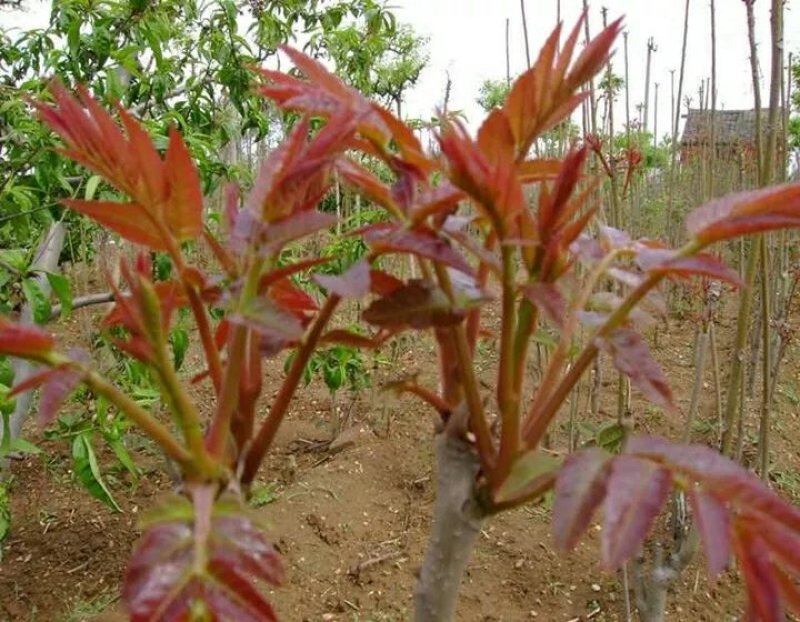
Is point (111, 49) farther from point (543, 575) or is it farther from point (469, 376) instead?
point (543, 575)

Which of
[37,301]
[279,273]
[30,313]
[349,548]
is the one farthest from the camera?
[349,548]

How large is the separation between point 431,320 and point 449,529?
0.13m

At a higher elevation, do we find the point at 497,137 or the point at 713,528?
the point at 497,137

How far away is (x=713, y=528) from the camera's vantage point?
0.29 m

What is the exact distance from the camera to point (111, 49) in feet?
5.63

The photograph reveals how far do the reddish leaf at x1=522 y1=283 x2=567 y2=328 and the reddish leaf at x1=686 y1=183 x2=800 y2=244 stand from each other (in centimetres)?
8

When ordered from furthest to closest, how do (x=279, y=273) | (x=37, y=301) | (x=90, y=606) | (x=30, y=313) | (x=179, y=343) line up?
(x=90, y=606), (x=30, y=313), (x=179, y=343), (x=37, y=301), (x=279, y=273)

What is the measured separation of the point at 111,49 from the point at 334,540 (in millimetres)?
1484

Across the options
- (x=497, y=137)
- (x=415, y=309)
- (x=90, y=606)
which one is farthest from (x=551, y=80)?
(x=90, y=606)

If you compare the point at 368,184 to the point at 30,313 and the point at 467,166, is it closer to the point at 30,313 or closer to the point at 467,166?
the point at 467,166

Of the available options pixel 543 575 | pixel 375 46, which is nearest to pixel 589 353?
pixel 543 575

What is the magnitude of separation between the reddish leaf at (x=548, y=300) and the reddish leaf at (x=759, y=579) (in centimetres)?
12

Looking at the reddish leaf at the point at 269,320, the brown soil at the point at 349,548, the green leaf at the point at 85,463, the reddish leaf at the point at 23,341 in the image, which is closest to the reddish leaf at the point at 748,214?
the reddish leaf at the point at 269,320

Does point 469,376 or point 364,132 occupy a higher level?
point 364,132
